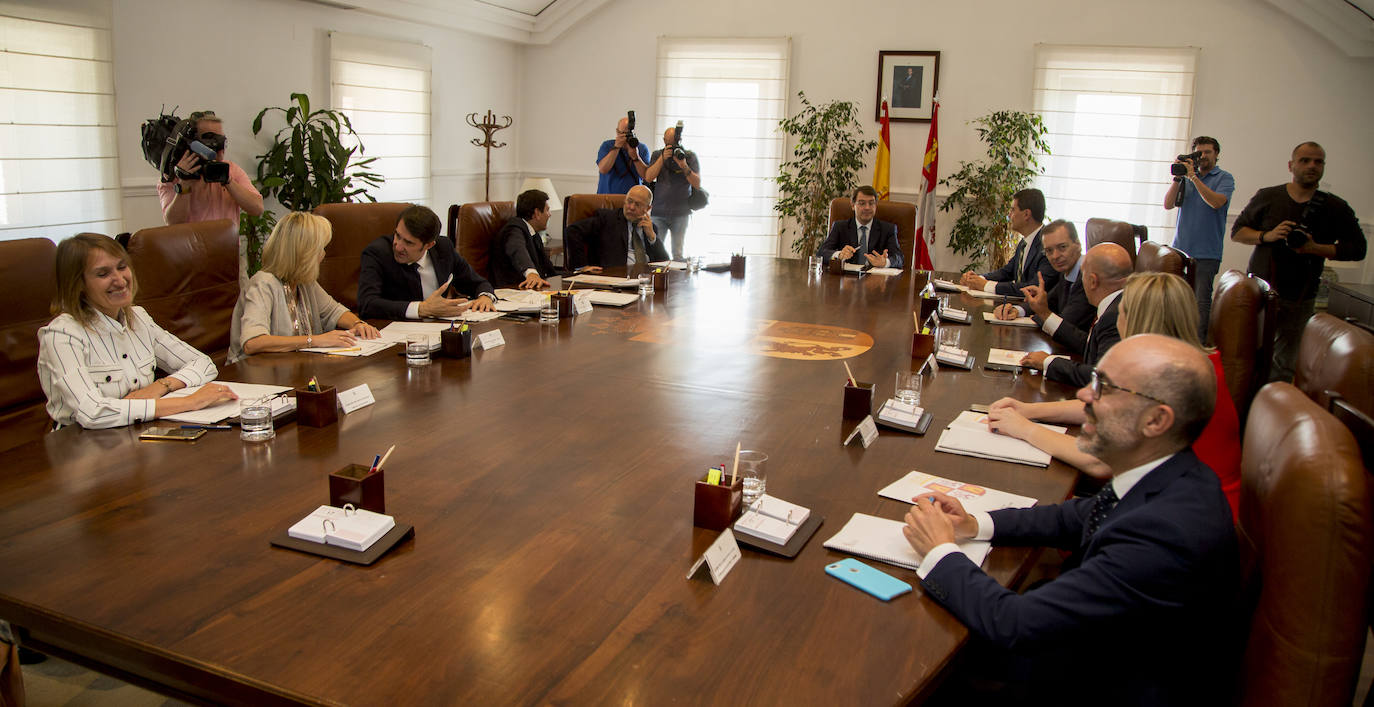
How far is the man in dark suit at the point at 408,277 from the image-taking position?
364 centimetres

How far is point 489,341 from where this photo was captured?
3189mm

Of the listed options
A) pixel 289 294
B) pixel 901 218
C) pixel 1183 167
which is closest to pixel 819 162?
pixel 901 218

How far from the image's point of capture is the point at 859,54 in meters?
7.55

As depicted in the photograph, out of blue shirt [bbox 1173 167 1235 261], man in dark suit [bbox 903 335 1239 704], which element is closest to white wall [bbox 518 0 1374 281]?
blue shirt [bbox 1173 167 1235 261]

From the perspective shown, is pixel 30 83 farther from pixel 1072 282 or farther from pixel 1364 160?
pixel 1364 160

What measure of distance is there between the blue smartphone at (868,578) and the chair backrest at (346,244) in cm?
337

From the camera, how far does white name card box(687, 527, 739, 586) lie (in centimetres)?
154

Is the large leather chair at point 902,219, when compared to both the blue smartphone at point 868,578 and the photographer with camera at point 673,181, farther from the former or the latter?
the blue smartphone at point 868,578

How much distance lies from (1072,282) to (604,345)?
2.15 m

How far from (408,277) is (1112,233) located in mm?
4235

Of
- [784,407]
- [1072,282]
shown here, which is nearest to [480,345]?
[784,407]

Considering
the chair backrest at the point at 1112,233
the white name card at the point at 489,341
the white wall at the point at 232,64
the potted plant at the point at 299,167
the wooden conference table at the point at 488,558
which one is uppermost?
the white wall at the point at 232,64

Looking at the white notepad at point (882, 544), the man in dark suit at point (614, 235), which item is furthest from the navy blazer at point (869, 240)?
the white notepad at point (882, 544)

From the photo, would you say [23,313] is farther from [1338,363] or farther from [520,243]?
[1338,363]
